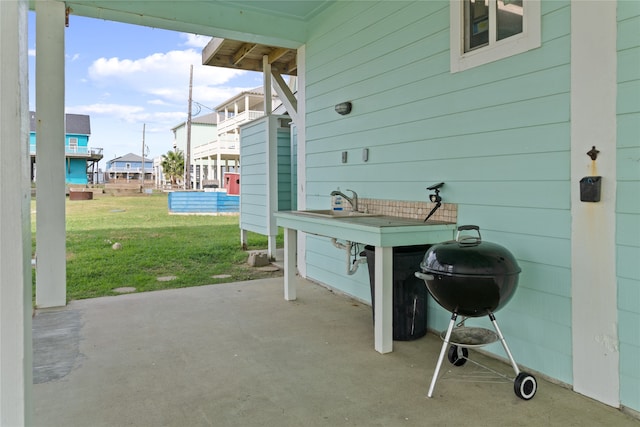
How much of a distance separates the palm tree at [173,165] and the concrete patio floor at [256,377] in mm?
34708

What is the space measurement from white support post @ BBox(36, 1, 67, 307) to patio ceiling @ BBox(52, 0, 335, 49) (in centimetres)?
27

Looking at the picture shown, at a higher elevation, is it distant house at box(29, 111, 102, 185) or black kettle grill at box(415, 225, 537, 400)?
distant house at box(29, 111, 102, 185)

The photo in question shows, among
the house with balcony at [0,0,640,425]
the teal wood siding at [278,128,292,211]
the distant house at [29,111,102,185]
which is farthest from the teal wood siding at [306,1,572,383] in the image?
the distant house at [29,111,102,185]

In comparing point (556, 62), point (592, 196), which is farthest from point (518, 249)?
point (556, 62)

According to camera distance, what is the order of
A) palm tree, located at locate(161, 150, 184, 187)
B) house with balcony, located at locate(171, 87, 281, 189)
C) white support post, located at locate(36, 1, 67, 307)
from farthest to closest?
palm tree, located at locate(161, 150, 184, 187) < house with balcony, located at locate(171, 87, 281, 189) < white support post, located at locate(36, 1, 67, 307)

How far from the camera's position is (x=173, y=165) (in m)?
37.1

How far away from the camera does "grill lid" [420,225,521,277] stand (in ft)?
6.81

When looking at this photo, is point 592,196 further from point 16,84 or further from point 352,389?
point 16,84

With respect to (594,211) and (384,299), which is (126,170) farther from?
(594,211)

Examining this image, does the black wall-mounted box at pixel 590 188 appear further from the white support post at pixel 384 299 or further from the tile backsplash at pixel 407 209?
the white support post at pixel 384 299

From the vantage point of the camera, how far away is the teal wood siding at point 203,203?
13398mm

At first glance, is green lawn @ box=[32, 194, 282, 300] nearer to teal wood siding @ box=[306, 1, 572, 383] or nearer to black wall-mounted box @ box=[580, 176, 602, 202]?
teal wood siding @ box=[306, 1, 572, 383]

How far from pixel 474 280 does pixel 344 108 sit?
2482mm

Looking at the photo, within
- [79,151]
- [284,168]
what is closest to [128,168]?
[79,151]
